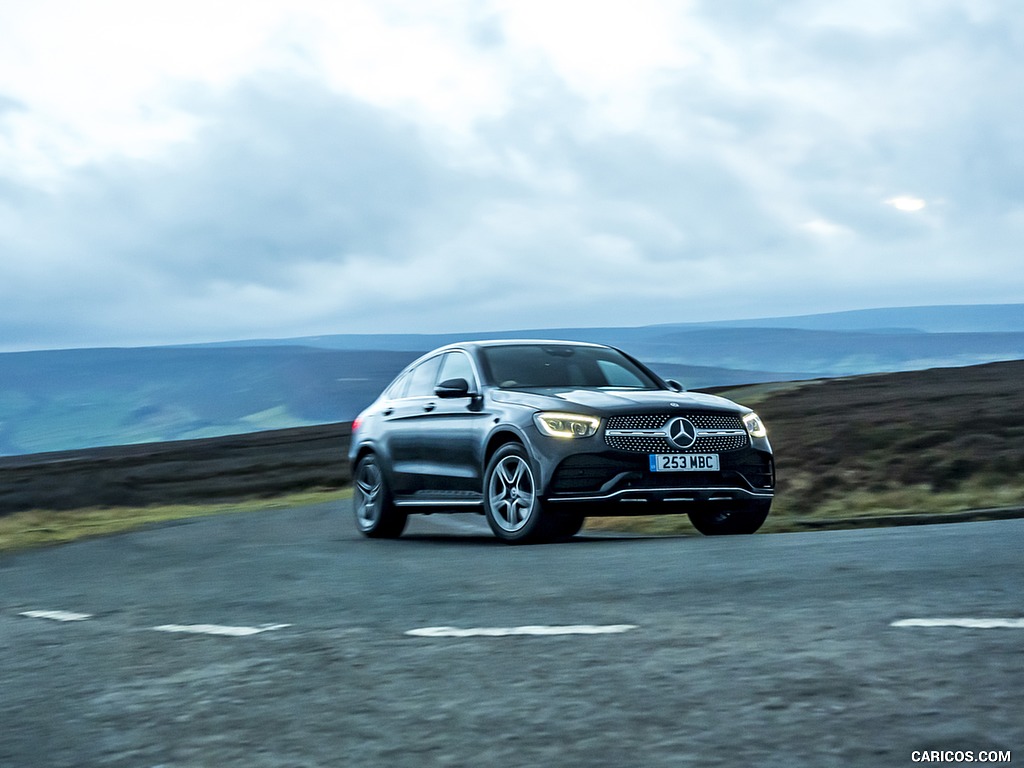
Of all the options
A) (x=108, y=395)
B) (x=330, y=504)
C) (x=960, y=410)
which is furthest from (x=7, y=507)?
(x=108, y=395)

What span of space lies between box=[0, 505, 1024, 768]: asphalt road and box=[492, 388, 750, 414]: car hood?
1.85 m

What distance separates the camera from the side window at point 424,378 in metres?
13.3

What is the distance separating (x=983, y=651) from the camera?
5.26m

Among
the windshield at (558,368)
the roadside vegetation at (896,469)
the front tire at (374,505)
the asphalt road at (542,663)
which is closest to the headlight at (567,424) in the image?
the windshield at (558,368)

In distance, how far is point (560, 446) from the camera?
438 inches

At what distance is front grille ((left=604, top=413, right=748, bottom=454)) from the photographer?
11.2 meters

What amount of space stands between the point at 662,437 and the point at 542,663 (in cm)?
584

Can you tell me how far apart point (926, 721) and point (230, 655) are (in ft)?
9.57

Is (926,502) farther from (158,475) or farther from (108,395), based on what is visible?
(108,395)

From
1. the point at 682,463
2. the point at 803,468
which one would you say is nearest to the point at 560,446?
the point at 682,463

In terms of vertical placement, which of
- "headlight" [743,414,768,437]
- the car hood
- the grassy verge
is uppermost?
the car hood

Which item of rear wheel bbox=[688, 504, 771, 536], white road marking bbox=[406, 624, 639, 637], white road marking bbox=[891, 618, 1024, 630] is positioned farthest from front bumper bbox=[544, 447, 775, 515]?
white road marking bbox=[891, 618, 1024, 630]

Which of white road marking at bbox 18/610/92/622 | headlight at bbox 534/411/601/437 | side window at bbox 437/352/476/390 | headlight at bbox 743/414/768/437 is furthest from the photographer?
side window at bbox 437/352/476/390

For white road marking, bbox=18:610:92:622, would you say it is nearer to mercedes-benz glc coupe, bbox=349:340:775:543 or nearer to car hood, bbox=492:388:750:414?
mercedes-benz glc coupe, bbox=349:340:775:543
